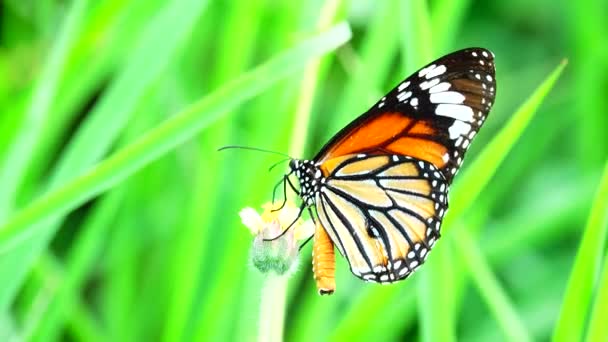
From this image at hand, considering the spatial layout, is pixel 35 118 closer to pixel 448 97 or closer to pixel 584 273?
pixel 448 97

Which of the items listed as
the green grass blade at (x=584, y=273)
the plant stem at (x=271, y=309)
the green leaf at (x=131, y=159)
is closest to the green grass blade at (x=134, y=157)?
the green leaf at (x=131, y=159)

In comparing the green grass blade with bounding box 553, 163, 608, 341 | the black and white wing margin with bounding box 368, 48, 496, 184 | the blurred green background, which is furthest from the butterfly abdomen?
the green grass blade with bounding box 553, 163, 608, 341

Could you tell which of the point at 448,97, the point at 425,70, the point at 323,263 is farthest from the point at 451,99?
the point at 323,263

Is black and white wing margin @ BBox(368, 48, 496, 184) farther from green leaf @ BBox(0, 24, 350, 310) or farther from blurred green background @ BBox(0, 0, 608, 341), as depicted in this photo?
green leaf @ BBox(0, 24, 350, 310)

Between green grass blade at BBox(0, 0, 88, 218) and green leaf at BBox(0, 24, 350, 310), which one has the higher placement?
green grass blade at BBox(0, 0, 88, 218)

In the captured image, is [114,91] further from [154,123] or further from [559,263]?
[559,263]

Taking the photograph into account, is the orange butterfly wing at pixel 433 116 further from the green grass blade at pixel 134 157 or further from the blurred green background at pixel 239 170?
the green grass blade at pixel 134 157

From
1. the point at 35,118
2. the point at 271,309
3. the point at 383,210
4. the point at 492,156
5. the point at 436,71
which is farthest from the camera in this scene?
the point at 383,210
